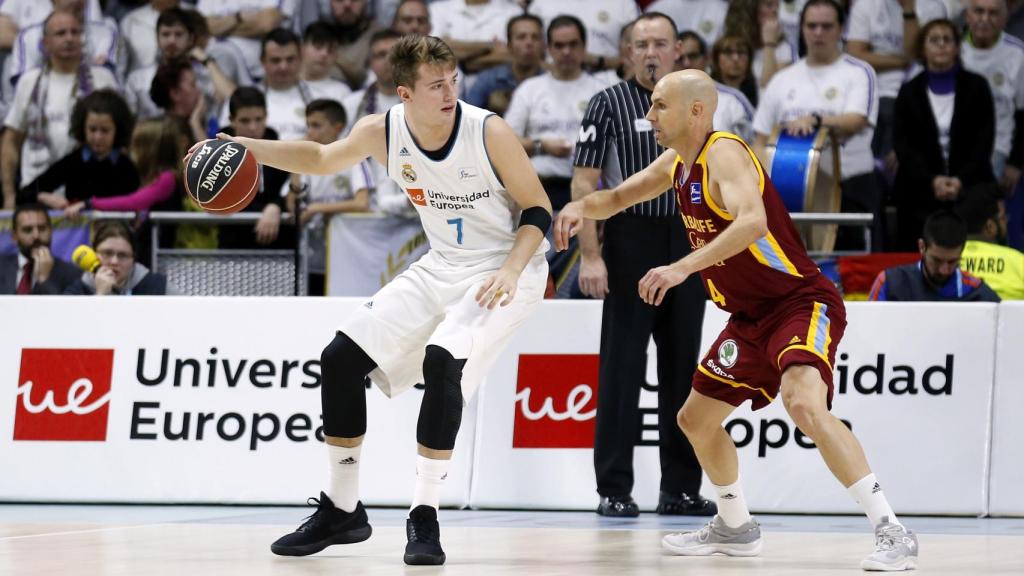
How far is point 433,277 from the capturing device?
19.8 ft

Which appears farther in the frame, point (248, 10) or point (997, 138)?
point (248, 10)

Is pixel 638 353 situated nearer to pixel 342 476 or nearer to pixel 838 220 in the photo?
pixel 342 476

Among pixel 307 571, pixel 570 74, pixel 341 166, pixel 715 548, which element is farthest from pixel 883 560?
pixel 570 74

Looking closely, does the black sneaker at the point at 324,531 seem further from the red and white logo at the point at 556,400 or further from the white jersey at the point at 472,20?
the white jersey at the point at 472,20

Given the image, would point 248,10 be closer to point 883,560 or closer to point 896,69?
point 896,69

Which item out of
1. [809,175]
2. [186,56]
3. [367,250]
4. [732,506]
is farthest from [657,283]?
[186,56]

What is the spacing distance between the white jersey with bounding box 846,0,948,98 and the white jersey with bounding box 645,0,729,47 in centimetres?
110

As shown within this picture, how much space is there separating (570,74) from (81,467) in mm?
4816

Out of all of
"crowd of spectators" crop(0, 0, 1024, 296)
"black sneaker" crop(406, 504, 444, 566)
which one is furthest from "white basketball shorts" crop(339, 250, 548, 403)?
"crowd of spectators" crop(0, 0, 1024, 296)

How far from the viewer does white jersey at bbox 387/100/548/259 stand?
5953 mm

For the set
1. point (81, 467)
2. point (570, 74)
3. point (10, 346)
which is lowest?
point (81, 467)

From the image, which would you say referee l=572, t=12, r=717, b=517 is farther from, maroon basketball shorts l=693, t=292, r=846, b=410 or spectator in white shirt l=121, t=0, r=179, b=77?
spectator in white shirt l=121, t=0, r=179, b=77

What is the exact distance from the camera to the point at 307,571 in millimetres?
5270

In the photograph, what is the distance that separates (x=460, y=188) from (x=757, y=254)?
129 centimetres
